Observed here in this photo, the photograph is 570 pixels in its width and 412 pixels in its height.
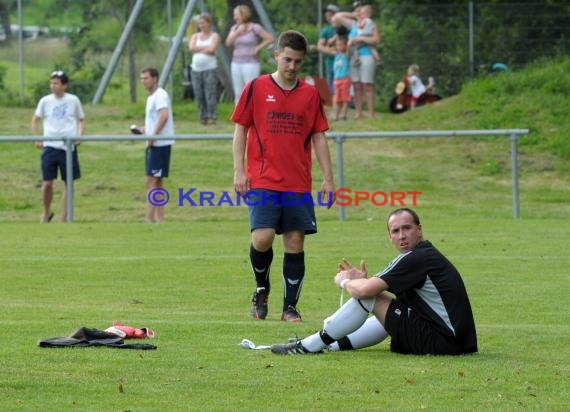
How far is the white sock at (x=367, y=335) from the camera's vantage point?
385 inches

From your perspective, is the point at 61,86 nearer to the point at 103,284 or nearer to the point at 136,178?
the point at 136,178

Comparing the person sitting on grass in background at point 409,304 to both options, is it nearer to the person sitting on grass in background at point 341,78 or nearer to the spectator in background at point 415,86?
the person sitting on grass in background at point 341,78

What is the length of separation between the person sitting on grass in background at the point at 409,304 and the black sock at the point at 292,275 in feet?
5.83

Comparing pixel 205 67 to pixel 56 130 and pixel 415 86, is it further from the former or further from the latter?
pixel 415 86

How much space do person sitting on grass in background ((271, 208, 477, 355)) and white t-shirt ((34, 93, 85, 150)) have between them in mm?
12144

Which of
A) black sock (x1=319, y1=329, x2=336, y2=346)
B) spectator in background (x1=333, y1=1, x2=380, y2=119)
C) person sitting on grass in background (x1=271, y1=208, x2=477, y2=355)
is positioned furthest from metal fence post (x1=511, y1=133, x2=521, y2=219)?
black sock (x1=319, y1=329, x2=336, y2=346)

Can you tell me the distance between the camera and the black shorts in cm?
942

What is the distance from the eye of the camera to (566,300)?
12.8 meters

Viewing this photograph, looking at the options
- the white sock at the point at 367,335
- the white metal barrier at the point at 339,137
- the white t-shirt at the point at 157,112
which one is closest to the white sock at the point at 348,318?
the white sock at the point at 367,335

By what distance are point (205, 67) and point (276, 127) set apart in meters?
15.3

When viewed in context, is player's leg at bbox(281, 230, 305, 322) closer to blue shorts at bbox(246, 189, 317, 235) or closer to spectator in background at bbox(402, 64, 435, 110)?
blue shorts at bbox(246, 189, 317, 235)

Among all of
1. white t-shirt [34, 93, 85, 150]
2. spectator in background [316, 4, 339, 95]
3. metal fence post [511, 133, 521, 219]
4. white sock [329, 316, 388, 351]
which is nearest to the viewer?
white sock [329, 316, 388, 351]

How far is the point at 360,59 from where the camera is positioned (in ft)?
89.0

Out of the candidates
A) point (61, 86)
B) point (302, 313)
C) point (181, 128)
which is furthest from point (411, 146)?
point (302, 313)
